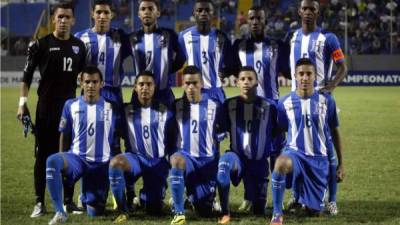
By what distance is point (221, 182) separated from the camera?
6.09 meters

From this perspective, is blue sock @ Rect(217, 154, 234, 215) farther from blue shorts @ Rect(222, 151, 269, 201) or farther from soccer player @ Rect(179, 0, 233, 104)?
soccer player @ Rect(179, 0, 233, 104)

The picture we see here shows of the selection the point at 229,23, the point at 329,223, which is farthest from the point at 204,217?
the point at 229,23

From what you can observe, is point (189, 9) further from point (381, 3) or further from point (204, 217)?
point (204, 217)

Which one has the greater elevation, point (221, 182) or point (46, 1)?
point (46, 1)

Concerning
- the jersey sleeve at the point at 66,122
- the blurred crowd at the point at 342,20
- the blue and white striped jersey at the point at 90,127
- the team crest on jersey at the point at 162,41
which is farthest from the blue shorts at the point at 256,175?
the blurred crowd at the point at 342,20

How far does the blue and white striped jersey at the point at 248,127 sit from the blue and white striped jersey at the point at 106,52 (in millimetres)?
1206

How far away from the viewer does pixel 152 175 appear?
644cm

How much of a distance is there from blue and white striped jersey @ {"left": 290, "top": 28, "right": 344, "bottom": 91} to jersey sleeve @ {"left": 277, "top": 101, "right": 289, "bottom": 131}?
0.51 metres

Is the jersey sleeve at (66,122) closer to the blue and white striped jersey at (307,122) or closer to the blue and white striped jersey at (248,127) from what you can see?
the blue and white striped jersey at (248,127)

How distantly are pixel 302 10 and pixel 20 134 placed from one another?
25.4 ft

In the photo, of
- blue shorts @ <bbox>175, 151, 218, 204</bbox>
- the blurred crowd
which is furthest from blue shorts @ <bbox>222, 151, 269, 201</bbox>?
the blurred crowd

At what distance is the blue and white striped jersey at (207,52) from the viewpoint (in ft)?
23.1

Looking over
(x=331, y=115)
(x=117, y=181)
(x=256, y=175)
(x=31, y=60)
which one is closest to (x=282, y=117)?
(x=331, y=115)

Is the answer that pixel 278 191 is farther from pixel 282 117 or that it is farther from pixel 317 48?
pixel 317 48
